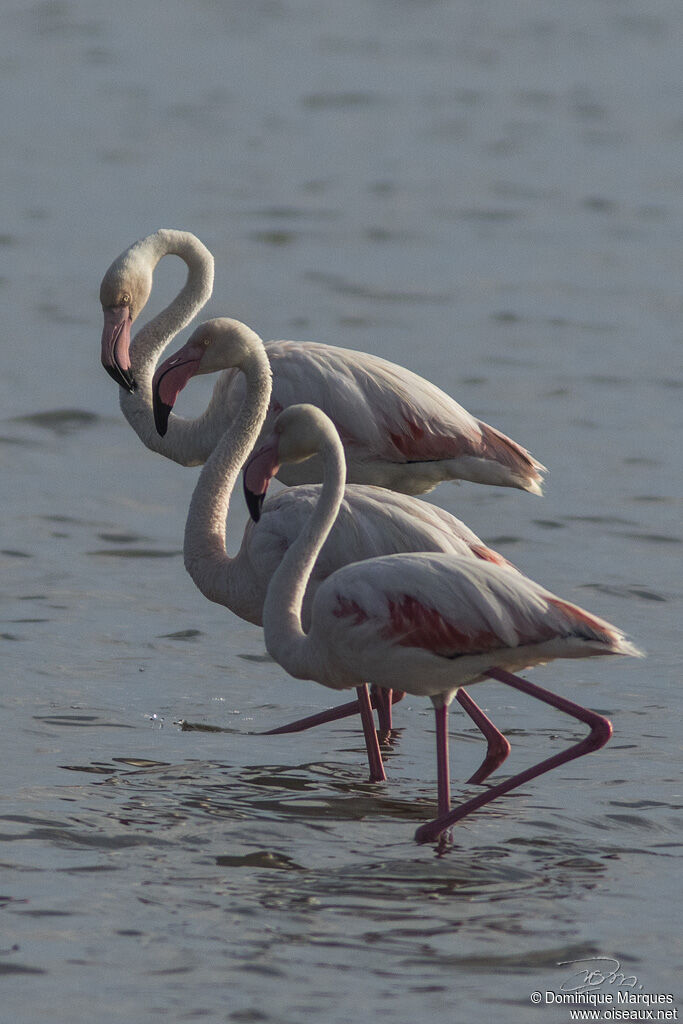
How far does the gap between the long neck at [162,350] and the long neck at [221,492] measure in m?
0.75

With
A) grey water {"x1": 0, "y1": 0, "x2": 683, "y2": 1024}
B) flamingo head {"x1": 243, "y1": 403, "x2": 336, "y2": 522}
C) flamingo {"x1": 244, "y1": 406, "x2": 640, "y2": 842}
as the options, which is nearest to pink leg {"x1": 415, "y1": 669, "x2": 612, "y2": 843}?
flamingo {"x1": 244, "y1": 406, "x2": 640, "y2": 842}

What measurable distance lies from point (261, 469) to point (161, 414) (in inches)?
49.1

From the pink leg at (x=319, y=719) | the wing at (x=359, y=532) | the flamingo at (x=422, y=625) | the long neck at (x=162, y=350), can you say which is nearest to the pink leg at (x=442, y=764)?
the flamingo at (x=422, y=625)

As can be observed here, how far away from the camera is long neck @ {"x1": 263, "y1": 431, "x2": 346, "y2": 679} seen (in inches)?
273

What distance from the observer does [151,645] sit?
349 inches

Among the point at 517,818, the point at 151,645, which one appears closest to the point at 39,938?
the point at 517,818

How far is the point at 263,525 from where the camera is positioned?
7555 millimetres

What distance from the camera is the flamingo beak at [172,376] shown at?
8.01 m

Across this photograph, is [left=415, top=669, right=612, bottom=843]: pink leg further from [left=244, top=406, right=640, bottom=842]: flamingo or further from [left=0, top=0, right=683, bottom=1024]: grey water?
[left=0, top=0, right=683, bottom=1024]: grey water

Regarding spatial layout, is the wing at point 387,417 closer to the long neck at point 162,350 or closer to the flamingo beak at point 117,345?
the long neck at point 162,350

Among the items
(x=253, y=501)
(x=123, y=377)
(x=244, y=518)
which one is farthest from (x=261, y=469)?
(x=244, y=518)

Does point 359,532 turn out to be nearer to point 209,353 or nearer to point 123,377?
point 209,353

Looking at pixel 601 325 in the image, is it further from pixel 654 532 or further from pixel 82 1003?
pixel 82 1003
